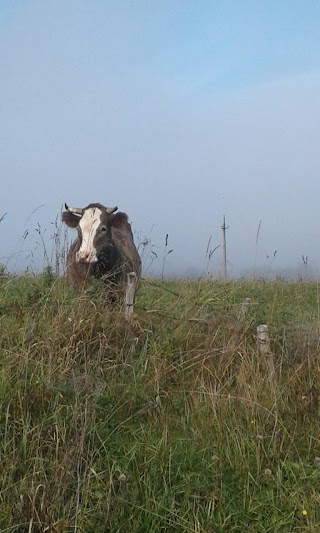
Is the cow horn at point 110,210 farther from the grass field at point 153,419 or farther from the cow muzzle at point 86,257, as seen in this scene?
the grass field at point 153,419

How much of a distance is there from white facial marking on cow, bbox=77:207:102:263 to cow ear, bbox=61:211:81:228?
197mm

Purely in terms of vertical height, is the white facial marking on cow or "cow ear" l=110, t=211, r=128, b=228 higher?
"cow ear" l=110, t=211, r=128, b=228

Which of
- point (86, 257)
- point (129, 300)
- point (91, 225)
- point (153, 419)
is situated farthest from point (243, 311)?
point (91, 225)

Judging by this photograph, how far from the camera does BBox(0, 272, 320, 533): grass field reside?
3295 millimetres

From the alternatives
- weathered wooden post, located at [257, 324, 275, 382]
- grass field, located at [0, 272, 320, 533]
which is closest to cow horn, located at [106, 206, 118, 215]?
grass field, located at [0, 272, 320, 533]

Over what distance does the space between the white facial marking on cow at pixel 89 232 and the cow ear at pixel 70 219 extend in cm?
20

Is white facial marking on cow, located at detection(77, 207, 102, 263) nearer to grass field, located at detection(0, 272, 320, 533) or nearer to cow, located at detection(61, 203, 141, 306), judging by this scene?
cow, located at detection(61, 203, 141, 306)

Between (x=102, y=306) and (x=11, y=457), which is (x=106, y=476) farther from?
(x=102, y=306)

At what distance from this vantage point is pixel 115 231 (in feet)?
32.2

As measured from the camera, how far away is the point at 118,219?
8.60 metres

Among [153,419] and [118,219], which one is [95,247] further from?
[153,419]

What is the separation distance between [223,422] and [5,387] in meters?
1.40

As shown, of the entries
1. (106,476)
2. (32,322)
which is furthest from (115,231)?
(106,476)

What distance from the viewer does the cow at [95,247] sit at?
709 cm
